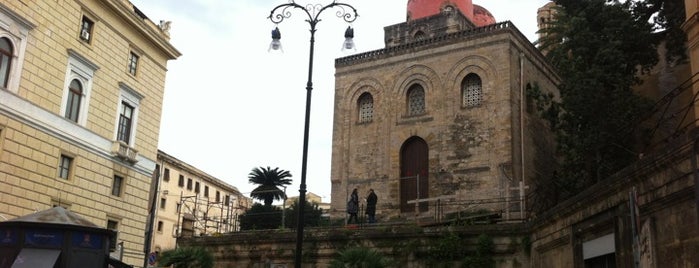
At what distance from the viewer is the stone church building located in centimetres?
2650

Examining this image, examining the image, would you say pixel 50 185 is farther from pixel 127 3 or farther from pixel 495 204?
pixel 495 204

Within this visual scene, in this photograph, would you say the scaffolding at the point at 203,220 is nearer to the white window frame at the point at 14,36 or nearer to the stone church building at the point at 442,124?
the stone church building at the point at 442,124

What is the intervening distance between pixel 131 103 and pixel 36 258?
49.2ft

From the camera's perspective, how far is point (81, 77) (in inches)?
854

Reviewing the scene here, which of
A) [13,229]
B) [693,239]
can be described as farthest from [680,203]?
[13,229]

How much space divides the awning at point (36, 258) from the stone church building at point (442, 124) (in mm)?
16616

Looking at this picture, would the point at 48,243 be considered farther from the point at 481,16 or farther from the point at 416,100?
the point at 481,16

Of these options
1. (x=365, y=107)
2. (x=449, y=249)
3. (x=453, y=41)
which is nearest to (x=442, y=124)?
(x=453, y=41)

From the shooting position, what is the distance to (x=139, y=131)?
81.4 ft

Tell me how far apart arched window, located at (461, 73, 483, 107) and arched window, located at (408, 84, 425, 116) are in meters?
1.97

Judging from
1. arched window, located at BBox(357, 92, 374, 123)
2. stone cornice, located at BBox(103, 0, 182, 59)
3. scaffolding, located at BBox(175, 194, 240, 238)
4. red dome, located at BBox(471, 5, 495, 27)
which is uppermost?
red dome, located at BBox(471, 5, 495, 27)

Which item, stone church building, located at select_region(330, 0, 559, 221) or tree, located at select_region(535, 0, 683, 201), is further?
stone church building, located at select_region(330, 0, 559, 221)

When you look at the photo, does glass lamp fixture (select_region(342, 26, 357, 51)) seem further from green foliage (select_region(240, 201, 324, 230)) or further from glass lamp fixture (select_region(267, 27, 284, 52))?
green foliage (select_region(240, 201, 324, 230))

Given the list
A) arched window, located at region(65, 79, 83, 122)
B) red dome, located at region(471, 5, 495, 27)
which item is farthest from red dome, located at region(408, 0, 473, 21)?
arched window, located at region(65, 79, 83, 122)
